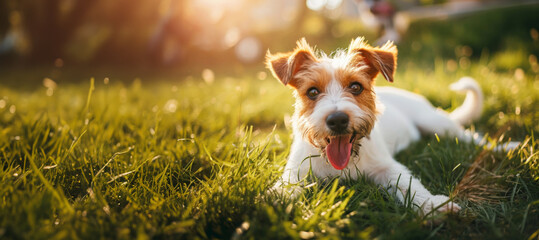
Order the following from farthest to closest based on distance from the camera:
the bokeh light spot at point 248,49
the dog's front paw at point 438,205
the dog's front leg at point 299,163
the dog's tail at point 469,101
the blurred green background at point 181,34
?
the bokeh light spot at point 248,49 < the blurred green background at point 181,34 < the dog's tail at point 469,101 < the dog's front leg at point 299,163 < the dog's front paw at point 438,205

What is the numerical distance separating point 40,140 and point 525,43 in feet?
34.6

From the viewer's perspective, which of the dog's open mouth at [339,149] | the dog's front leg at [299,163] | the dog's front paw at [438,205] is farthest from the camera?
the dog's front leg at [299,163]

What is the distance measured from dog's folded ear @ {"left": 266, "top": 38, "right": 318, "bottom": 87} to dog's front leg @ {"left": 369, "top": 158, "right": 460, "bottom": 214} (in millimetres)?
1100

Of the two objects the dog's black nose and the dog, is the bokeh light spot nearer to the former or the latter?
the dog

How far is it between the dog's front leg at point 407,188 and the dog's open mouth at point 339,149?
1.25 ft

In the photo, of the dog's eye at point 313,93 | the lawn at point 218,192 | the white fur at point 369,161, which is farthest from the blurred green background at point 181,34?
the dog's eye at point 313,93

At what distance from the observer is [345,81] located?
2.95 meters

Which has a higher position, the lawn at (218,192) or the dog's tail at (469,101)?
the dog's tail at (469,101)

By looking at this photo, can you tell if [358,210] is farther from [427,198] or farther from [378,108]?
[378,108]

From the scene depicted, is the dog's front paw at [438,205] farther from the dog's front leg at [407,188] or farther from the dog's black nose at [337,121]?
the dog's black nose at [337,121]

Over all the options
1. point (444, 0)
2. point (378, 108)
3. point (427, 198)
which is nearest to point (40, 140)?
point (378, 108)

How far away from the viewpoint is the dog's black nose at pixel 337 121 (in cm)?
259

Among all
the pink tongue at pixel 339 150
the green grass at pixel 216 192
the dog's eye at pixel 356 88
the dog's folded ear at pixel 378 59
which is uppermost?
the dog's folded ear at pixel 378 59

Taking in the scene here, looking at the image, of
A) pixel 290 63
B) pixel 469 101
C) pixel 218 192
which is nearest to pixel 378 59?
pixel 290 63
